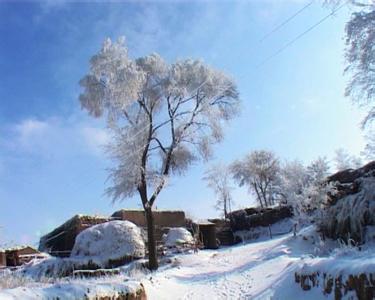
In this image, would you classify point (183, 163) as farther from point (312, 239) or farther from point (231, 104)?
point (312, 239)

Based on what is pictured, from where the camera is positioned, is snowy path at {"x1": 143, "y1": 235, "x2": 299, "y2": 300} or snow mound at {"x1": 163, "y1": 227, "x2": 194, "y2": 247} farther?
snow mound at {"x1": 163, "y1": 227, "x2": 194, "y2": 247}

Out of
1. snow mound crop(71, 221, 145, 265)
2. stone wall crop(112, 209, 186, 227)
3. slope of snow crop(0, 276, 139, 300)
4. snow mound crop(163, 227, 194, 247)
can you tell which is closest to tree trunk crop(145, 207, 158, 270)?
snow mound crop(71, 221, 145, 265)

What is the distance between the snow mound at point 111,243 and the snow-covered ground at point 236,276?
9.18 ft

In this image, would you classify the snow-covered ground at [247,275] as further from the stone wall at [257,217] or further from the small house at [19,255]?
the stone wall at [257,217]

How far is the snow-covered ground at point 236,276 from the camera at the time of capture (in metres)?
7.80

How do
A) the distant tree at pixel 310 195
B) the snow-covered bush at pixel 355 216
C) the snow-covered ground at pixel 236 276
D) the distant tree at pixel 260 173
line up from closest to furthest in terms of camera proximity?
the snow-covered ground at pixel 236 276 → the snow-covered bush at pixel 355 216 → the distant tree at pixel 310 195 → the distant tree at pixel 260 173

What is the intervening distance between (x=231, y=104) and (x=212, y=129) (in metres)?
2.03

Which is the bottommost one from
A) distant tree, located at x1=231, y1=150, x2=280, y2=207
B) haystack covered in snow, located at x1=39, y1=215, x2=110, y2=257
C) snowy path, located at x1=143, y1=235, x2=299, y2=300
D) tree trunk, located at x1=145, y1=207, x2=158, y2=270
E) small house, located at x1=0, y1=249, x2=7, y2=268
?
snowy path, located at x1=143, y1=235, x2=299, y2=300

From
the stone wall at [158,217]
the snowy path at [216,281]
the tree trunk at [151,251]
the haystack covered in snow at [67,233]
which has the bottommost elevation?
the snowy path at [216,281]

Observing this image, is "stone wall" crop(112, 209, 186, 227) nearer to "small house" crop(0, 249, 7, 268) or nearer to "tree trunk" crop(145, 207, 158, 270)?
"small house" crop(0, 249, 7, 268)

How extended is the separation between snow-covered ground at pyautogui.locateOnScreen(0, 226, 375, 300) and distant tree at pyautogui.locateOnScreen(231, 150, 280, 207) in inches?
1399

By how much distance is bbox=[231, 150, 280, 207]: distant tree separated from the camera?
59562 millimetres

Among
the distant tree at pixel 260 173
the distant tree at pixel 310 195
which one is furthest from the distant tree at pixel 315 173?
the distant tree at pixel 260 173

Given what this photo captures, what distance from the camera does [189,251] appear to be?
24.2 metres
